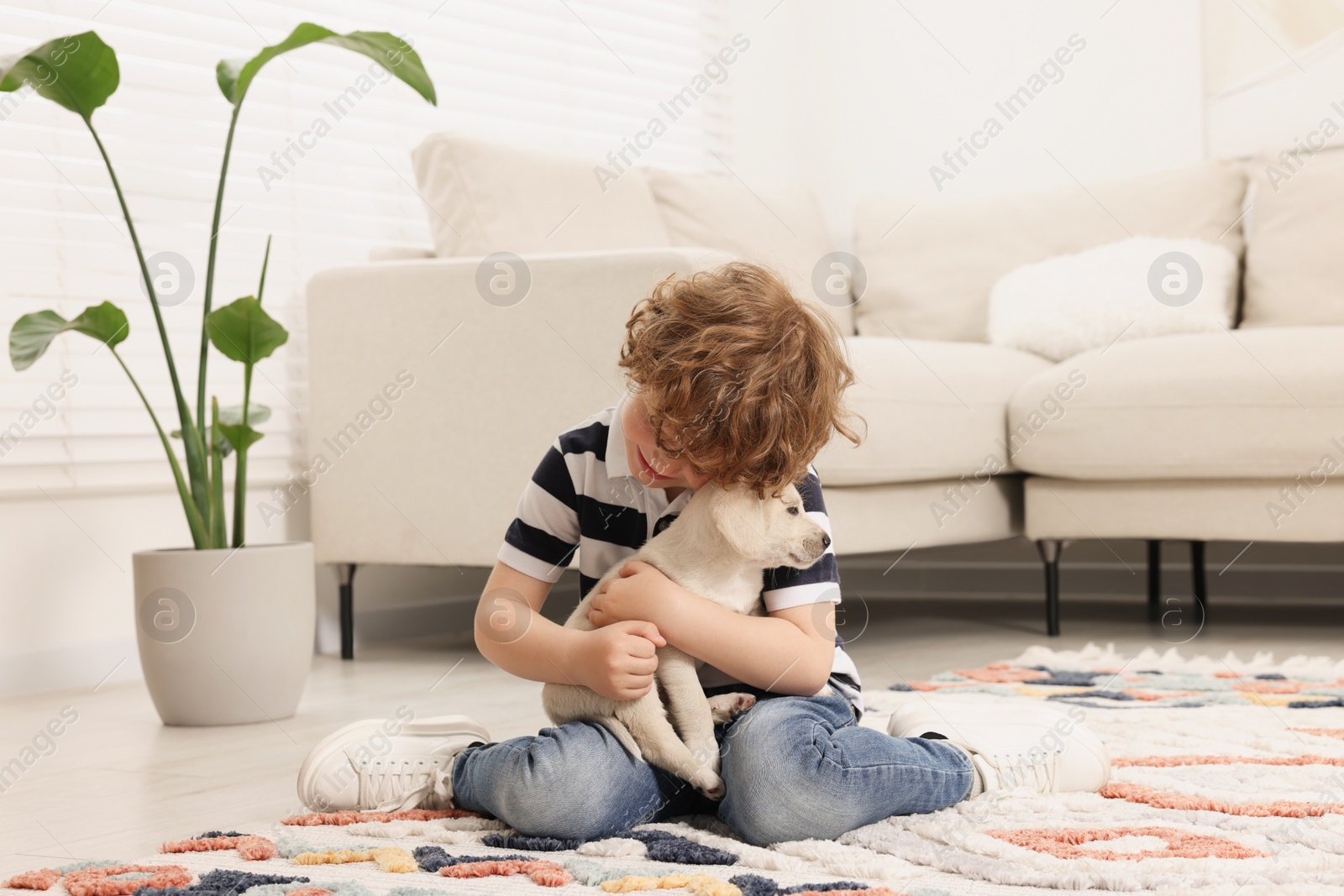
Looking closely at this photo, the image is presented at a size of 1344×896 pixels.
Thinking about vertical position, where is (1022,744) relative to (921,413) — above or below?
below

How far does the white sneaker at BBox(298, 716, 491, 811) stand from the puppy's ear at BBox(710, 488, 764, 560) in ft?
1.35

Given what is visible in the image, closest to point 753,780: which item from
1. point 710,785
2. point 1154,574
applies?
point 710,785

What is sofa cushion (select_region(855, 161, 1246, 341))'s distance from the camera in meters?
3.17

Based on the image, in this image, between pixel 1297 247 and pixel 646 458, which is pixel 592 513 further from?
pixel 1297 247

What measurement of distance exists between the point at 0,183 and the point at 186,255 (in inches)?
14.0

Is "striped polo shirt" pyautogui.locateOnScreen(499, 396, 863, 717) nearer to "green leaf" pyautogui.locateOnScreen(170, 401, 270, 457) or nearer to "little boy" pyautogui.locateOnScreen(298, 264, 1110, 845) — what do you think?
"little boy" pyautogui.locateOnScreen(298, 264, 1110, 845)

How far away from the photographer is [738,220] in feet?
10.4

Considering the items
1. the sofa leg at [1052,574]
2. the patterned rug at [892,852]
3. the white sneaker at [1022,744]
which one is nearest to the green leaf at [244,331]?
the patterned rug at [892,852]

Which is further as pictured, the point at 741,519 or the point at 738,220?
the point at 738,220

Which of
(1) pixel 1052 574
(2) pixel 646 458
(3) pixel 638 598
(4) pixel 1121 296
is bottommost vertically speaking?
(1) pixel 1052 574

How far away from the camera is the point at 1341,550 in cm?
336

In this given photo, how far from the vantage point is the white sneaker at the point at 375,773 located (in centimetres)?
136

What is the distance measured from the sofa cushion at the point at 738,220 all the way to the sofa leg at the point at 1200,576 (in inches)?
38.3

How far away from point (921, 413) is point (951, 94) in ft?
5.69
